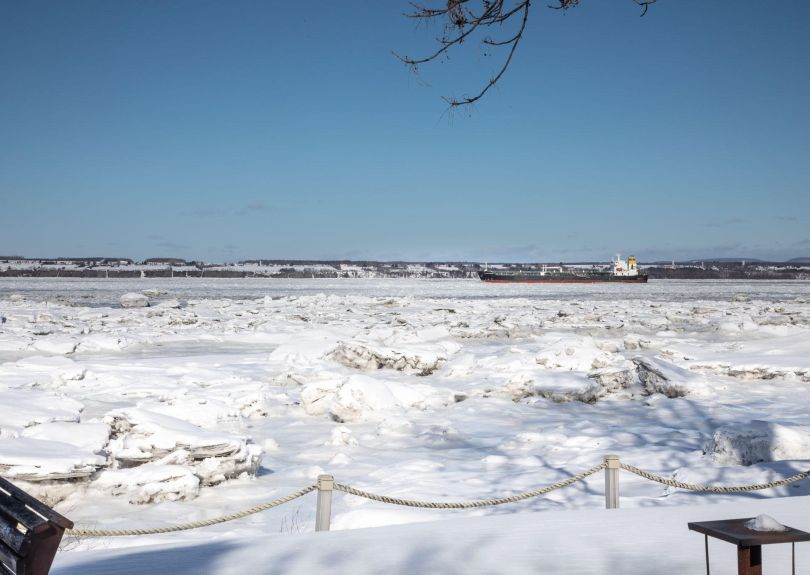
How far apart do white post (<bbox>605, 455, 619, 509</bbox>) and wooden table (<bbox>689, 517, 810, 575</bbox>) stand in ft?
7.08

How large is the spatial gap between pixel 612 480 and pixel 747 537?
2.46 meters

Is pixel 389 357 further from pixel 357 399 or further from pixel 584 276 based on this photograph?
pixel 584 276

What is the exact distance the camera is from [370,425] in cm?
804

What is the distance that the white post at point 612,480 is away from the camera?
424 centimetres

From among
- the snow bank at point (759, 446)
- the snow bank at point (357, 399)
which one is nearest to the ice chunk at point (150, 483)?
the snow bank at point (357, 399)

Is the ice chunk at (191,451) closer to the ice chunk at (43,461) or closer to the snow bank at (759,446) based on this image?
the ice chunk at (43,461)

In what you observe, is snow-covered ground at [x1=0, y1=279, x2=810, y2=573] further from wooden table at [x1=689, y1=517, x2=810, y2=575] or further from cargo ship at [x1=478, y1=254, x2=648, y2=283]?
cargo ship at [x1=478, y1=254, x2=648, y2=283]

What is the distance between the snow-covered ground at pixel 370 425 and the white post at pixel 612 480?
19.2 inches

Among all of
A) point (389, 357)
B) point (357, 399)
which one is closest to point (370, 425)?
point (357, 399)

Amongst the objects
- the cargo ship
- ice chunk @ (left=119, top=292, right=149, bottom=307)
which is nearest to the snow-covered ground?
ice chunk @ (left=119, top=292, right=149, bottom=307)

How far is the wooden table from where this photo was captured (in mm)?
1909

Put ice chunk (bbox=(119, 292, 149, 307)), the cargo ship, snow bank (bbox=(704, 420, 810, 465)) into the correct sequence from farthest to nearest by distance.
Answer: the cargo ship < ice chunk (bbox=(119, 292, 149, 307)) < snow bank (bbox=(704, 420, 810, 465))

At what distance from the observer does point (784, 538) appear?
1913 millimetres

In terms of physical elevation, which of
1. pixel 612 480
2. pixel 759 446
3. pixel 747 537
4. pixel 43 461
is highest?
pixel 747 537
